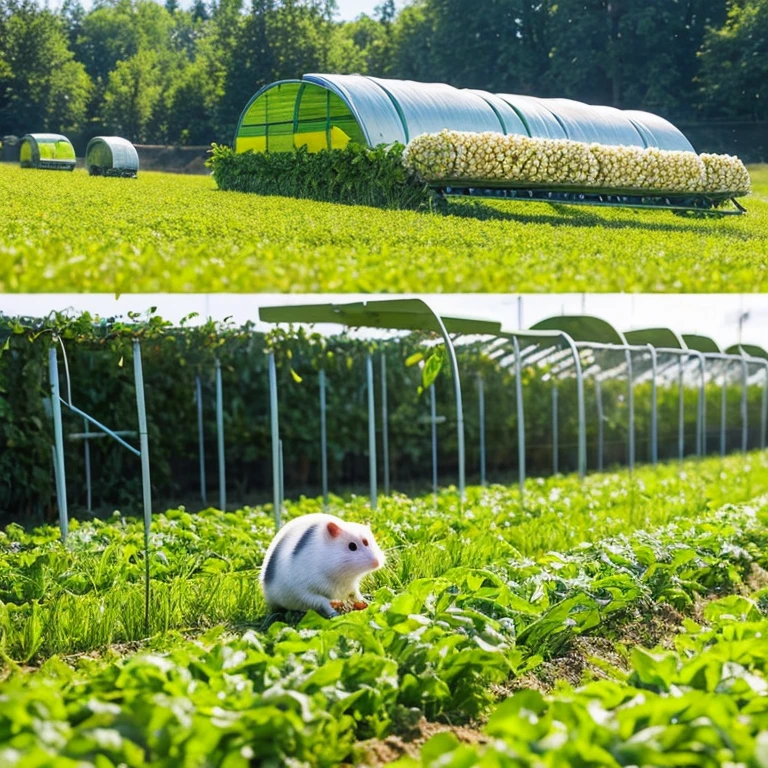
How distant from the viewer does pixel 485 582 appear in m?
5.58

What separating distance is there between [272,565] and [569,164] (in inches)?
440

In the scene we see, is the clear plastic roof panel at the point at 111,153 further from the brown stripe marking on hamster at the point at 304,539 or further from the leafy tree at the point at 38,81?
the brown stripe marking on hamster at the point at 304,539

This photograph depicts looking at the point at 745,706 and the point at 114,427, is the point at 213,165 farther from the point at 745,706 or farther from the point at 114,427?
the point at 745,706

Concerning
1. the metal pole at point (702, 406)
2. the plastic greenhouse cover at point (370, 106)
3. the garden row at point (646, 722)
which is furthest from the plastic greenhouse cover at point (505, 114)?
the garden row at point (646, 722)

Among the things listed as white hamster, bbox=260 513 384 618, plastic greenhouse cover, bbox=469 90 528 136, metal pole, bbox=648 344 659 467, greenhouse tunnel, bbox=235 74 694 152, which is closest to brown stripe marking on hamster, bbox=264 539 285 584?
white hamster, bbox=260 513 384 618

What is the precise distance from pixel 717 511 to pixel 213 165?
6.13 metres

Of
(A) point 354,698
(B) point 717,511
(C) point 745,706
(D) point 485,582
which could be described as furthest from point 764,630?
(B) point 717,511

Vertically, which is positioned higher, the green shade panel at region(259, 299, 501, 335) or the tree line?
the tree line

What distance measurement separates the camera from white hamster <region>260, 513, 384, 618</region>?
5.42 metres

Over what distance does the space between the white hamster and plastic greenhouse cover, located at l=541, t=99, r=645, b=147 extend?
9.66 m

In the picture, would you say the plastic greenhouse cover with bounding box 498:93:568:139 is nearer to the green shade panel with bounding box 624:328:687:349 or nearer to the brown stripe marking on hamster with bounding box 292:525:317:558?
the green shade panel with bounding box 624:328:687:349

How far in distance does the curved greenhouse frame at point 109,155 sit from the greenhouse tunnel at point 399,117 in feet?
4.71

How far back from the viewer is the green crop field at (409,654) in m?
3.10

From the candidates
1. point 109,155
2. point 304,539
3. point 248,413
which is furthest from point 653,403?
point 304,539
